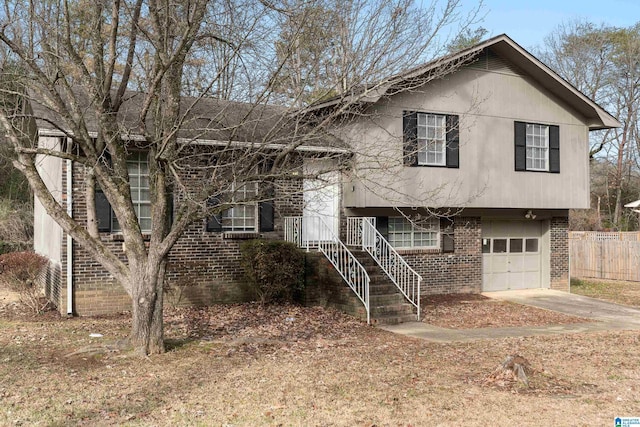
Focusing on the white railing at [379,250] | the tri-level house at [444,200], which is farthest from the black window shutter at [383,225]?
the white railing at [379,250]

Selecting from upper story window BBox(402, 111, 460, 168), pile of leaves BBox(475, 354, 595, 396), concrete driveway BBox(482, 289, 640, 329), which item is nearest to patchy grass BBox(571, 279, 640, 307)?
concrete driveway BBox(482, 289, 640, 329)

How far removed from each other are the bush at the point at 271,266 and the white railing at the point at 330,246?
71cm

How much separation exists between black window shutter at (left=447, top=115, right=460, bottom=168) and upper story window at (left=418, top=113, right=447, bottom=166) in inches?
4.5

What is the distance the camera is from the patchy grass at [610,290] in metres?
17.1

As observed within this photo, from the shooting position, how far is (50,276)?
14000mm

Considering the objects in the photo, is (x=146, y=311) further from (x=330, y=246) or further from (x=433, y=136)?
(x=433, y=136)

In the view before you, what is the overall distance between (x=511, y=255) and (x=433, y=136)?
5.17 meters

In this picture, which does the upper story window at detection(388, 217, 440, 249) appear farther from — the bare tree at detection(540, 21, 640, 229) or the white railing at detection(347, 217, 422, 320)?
the bare tree at detection(540, 21, 640, 229)

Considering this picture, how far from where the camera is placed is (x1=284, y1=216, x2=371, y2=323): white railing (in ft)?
40.7

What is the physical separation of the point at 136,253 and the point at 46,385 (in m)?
2.12

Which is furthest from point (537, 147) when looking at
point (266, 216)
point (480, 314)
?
point (266, 216)

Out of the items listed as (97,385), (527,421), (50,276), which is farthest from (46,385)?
(50,276)

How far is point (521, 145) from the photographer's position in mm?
16688

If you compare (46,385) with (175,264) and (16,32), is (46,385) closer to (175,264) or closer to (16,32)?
(16,32)
